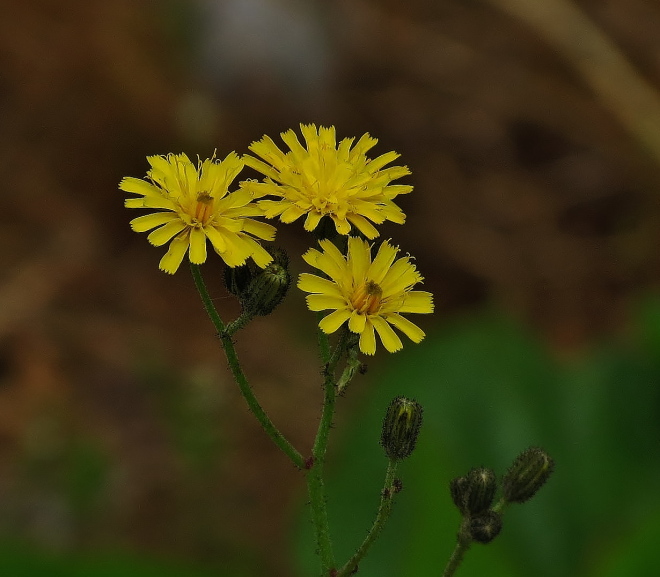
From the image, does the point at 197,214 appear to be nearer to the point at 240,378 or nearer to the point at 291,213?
the point at 291,213

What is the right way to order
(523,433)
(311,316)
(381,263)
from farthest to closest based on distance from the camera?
(311,316) < (523,433) < (381,263)

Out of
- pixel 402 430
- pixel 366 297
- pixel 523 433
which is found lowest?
pixel 402 430

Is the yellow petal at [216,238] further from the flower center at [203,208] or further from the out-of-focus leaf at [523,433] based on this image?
the out-of-focus leaf at [523,433]

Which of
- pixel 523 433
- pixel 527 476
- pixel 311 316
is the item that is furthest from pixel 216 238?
pixel 311 316

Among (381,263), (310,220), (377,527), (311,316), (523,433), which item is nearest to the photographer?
(377,527)

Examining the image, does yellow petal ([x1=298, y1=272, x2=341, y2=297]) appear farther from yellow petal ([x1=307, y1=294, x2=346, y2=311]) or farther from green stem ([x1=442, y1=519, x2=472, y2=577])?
green stem ([x1=442, y1=519, x2=472, y2=577])

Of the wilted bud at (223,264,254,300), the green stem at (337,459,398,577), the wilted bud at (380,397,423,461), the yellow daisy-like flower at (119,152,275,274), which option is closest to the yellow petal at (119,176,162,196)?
the yellow daisy-like flower at (119,152,275,274)

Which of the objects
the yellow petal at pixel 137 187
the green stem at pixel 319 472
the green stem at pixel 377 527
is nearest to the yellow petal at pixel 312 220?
the green stem at pixel 319 472

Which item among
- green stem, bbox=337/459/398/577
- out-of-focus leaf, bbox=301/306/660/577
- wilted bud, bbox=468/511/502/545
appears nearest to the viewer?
green stem, bbox=337/459/398/577
